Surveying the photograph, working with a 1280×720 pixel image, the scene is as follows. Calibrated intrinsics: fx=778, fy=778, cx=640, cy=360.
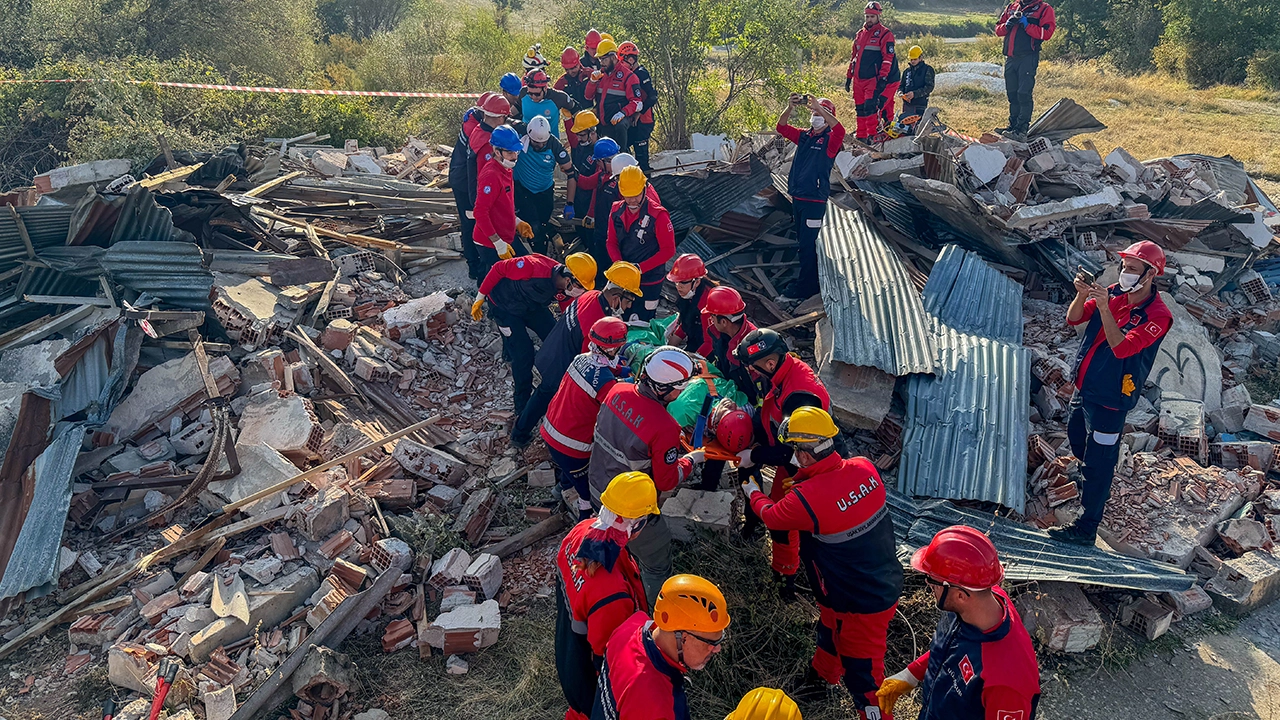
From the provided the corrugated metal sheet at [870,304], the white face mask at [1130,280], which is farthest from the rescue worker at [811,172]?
the white face mask at [1130,280]

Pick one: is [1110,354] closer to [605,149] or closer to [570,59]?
[605,149]

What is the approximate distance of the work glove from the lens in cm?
365

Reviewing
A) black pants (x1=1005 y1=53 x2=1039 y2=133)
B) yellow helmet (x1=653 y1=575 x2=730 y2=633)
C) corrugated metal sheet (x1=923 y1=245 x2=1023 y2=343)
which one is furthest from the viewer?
black pants (x1=1005 y1=53 x2=1039 y2=133)

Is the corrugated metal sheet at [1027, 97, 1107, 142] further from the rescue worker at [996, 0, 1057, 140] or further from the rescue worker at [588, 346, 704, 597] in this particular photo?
the rescue worker at [588, 346, 704, 597]

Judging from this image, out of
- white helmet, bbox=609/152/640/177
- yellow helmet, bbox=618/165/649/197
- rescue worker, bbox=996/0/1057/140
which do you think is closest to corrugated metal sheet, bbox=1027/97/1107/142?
rescue worker, bbox=996/0/1057/140

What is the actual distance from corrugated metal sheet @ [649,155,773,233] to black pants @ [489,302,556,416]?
2771mm

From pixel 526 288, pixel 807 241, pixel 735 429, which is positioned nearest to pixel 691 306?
pixel 526 288

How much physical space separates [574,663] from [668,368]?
5.49ft

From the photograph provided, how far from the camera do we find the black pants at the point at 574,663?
3.59 metres

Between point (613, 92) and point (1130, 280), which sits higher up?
point (613, 92)

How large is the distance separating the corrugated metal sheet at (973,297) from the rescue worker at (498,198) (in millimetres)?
4052

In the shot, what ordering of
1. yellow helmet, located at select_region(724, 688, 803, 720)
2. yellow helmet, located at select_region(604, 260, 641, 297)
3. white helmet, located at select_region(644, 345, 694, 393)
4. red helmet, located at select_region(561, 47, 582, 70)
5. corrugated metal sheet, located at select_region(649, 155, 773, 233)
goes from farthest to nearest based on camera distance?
red helmet, located at select_region(561, 47, 582, 70) → corrugated metal sheet, located at select_region(649, 155, 773, 233) → yellow helmet, located at select_region(604, 260, 641, 297) → white helmet, located at select_region(644, 345, 694, 393) → yellow helmet, located at select_region(724, 688, 803, 720)

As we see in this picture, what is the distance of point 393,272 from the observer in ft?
28.9

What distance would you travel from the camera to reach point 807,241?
832 centimetres
